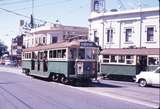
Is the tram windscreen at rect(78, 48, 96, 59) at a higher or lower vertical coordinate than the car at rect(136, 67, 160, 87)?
higher

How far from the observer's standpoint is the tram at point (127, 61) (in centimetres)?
3612

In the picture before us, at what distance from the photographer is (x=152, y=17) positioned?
41.6 meters

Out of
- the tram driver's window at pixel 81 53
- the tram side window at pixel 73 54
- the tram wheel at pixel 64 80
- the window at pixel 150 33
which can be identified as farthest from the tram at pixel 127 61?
the tram side window at pixel 73 54

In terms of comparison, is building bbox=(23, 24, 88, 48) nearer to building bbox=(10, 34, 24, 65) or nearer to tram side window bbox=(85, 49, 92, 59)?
building bbox=(10, 34, 24, 65)

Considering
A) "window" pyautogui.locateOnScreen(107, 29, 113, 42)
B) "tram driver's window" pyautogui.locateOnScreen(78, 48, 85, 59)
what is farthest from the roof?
"tram driver's window" pyautogui.locateOnScreen(78, 48, 85, 59)

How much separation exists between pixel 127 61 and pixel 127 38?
276 inches

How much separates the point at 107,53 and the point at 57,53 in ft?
33.2

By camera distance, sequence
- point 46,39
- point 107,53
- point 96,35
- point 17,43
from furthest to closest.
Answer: point 17,43, point 46,39, point 96,35, point 107,53

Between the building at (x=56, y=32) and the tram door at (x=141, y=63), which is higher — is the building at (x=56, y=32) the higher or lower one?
the higher one

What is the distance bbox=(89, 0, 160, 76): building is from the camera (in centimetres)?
3703

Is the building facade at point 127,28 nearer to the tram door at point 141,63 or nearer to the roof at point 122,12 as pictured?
the roof at point 122,12

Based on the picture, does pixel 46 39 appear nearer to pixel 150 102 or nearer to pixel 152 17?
pixel 152 17

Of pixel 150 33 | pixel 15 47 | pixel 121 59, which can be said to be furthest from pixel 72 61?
pixel 15 47

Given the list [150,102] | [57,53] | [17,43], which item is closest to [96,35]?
[57,53]
